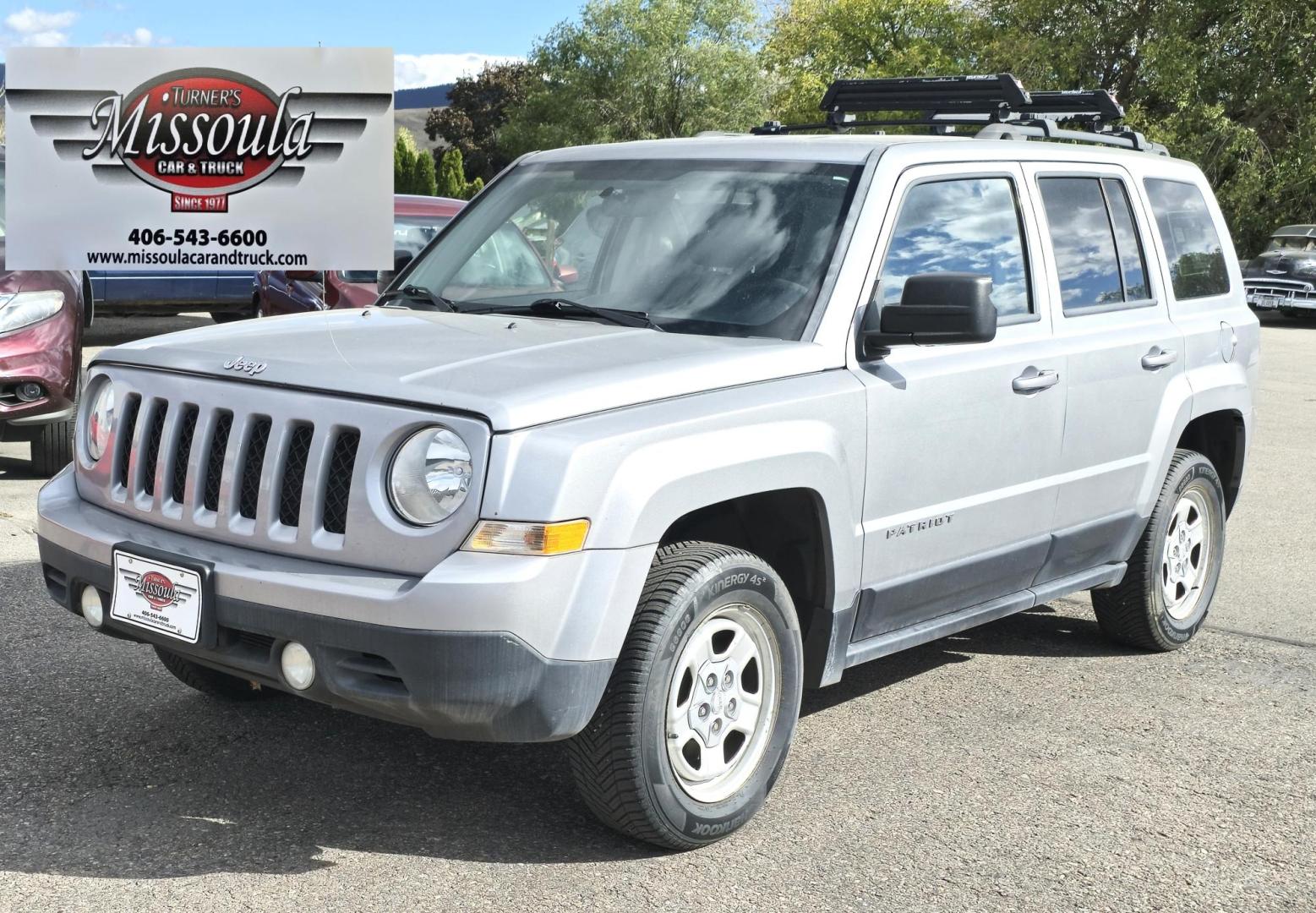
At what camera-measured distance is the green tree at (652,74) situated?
56.8 m

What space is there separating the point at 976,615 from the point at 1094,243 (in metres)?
1.40

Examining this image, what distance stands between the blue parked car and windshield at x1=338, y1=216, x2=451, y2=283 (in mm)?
3177

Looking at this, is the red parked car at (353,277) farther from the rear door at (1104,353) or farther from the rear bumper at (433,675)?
the rear bumper at (433,675)

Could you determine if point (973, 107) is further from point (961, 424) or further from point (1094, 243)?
point (961, 424)

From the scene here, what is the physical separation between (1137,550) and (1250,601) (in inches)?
54.7

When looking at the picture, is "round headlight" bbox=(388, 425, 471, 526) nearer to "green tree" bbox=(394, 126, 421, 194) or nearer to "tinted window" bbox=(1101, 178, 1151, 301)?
"tinted window" bbox=(1101, 178, 1151, 301)

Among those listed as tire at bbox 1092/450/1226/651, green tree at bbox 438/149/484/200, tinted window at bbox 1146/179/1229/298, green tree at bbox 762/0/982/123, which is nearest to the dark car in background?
tinted window at bbox 1146/179/1229/298

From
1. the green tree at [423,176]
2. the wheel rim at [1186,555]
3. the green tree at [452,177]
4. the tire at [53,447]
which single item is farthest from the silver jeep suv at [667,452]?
the green tree at [452,177]

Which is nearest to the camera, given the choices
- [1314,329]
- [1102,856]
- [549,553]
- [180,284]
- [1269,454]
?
[549,553]

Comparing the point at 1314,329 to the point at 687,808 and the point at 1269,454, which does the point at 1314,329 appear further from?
the point at 687,808

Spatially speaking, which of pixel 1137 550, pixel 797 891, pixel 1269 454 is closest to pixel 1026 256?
pixel 1137 550

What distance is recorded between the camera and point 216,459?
12.3 ft

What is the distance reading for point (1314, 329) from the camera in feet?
84.7

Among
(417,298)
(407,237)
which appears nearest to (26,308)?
(417,298)
